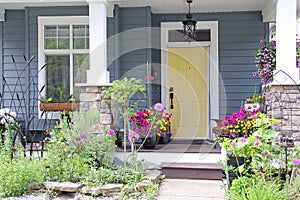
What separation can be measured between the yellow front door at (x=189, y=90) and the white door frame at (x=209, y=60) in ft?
0.35

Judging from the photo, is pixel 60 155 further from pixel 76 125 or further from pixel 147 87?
pixel 147 87

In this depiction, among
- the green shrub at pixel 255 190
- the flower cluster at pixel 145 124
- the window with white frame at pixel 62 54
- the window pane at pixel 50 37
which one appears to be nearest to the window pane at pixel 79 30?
the window with white frame at pixel 62 54

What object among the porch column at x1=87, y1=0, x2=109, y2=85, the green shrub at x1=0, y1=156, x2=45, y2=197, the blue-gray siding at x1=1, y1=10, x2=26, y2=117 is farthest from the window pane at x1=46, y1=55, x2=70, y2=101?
the green shrub at x1=0, y1=156, x2=45, y2=197

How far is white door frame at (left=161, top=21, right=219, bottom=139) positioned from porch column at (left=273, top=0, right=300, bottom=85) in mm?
1894

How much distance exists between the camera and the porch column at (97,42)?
5020mm

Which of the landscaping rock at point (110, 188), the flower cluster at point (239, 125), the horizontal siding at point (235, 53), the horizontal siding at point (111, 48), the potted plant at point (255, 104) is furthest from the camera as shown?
the horizontal siding at point (235, 53)

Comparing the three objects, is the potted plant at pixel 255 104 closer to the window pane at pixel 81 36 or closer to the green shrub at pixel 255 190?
the green shrub at pixel 255 190

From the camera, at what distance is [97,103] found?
4984mm

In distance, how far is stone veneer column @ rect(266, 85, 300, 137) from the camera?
4.46 meters

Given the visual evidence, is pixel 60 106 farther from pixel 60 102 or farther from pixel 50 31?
pixel 50 31

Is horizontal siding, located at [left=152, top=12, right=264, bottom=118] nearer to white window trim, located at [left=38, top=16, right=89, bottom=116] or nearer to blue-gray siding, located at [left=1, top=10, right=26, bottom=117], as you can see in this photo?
white window trim, located at [left=38, top=16, right=89, bottom=116]

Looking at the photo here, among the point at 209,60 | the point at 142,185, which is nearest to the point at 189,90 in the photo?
the point at 209,60

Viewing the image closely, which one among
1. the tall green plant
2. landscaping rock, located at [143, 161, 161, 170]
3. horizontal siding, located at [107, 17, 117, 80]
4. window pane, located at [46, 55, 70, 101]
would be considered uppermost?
horizontal siding, located at [107, 17, 117, 80]

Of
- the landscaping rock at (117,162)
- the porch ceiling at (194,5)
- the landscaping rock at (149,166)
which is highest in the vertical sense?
the porch ceiling at (194,5)
